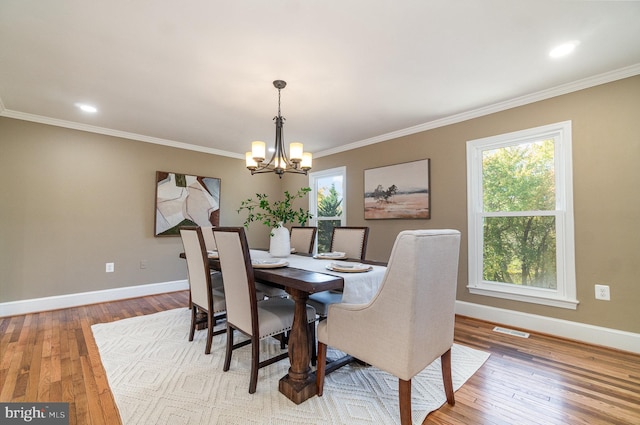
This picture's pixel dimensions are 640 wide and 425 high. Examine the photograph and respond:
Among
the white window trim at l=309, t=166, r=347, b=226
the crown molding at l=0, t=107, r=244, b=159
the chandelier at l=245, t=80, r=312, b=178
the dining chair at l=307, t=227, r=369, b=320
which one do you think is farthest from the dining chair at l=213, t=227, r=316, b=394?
the crown molding at l=0, t=107, r=244, b=159

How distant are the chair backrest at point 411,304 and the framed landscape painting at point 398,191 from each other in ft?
7.26

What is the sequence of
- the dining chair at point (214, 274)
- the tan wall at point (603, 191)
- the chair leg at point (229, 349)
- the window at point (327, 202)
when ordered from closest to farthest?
1. the chair leg at point (229, 349)
2. the tan wall at point (603, 191)
3. the dining chair at point (214, 274)
4. the window at point (327, 202)

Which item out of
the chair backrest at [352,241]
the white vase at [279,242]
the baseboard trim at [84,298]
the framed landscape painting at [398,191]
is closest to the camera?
the white vase at [279,242]

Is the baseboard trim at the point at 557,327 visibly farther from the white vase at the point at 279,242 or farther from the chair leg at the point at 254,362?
the chair leg at the point at 254,362

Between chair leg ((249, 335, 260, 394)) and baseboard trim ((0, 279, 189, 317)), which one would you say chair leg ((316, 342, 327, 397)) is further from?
baseboard trim ((0, 279, 189, 317))

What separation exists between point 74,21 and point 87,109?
5.68 ft

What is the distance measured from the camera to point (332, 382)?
188 centimetres

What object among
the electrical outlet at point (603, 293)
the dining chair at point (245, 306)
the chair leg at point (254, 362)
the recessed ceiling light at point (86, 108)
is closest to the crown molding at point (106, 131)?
the recessed ceiling light at point (86, 108)

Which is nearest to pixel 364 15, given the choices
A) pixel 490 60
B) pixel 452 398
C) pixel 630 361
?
pixel 490 60

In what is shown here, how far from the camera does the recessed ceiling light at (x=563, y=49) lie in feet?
6.59

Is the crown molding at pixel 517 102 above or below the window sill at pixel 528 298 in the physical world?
above

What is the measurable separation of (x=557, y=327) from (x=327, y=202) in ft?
11.0

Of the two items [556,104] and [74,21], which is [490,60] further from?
[74,21]

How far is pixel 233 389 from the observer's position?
5.94ft
